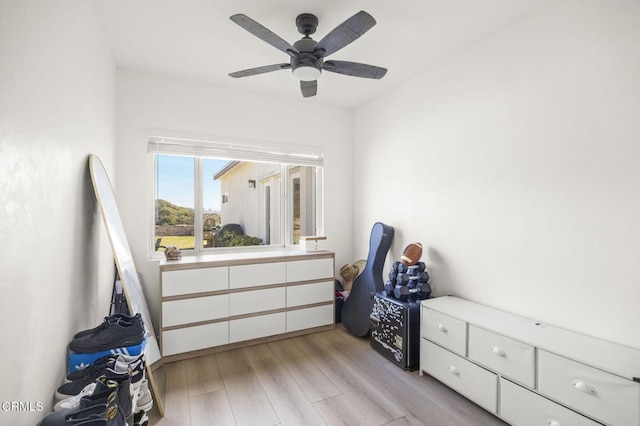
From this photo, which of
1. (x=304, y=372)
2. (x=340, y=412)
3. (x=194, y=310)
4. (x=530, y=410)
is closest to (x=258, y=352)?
(x=304, y=372)

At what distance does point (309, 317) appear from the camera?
327 cm

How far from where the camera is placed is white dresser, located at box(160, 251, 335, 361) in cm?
268

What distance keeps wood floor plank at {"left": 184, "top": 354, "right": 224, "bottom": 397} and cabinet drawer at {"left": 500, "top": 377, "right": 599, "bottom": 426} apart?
1944 millimetres

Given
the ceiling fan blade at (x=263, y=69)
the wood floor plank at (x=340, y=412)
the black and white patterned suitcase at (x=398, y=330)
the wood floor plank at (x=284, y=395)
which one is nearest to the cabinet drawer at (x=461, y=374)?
the black and white patterned suitcase at (x=398, y=330)

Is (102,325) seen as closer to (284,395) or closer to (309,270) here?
(284,395)

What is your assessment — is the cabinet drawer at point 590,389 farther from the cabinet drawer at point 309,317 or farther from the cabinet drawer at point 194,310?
the cabinet drawer at point 194,310

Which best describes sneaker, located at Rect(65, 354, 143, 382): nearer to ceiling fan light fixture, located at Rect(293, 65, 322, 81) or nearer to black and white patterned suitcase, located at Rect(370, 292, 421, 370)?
black and white patterned suitcase, located at Rect(370, 292, 421, 370)

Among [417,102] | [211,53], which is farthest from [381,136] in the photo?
[211,53]

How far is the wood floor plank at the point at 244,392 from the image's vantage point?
1932 millimetres

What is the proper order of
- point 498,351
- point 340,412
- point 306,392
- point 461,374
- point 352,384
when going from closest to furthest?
1. point 498,351
2. point 340,412
3. point 461,374
4. point 306,392
5. point 352,384

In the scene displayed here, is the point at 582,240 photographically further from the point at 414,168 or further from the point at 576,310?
the point at 414,168

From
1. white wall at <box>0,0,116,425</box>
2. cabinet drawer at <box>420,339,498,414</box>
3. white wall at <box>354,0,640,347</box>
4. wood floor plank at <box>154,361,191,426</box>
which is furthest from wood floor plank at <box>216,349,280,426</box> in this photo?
white wall at <box>354,0,640,347</box>

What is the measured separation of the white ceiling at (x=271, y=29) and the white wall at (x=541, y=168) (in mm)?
226

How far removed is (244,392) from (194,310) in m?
0.90
